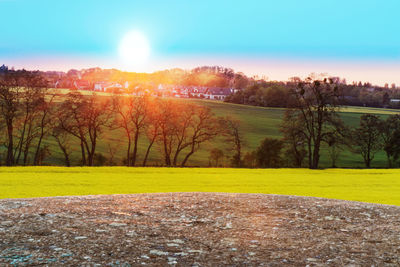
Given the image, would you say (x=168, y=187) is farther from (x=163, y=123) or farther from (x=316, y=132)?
(x=163, y=123)

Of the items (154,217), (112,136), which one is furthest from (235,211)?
(112,136)

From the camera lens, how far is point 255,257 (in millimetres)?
7500

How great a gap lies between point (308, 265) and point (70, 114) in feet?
137

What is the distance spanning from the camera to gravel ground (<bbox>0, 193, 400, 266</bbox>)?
743 cm

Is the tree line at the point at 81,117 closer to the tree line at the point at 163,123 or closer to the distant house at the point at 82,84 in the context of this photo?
the tree line at the point at 163,123

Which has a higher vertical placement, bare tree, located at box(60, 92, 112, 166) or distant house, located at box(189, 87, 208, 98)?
distant house, located at box(189, 87, 208, 98)

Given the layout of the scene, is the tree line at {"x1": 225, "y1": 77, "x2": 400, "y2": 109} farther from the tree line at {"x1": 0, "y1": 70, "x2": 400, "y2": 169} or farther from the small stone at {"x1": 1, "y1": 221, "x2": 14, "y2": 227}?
the small stone at {"x1": 1, "y1": 221, "x2": 14, "y2": 227}

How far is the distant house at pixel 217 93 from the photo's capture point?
85375mm

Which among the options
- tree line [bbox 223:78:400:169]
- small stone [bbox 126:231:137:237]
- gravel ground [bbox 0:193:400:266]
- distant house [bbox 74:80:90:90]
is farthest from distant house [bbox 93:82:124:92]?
small stone [bbox 126:231:137:237]

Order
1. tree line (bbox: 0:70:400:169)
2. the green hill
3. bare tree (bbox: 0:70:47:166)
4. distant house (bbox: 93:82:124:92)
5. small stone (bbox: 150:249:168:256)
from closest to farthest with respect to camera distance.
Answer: small stone (bbox: 150:249:168:256) < tree line (bbox: 0:70:400:169) < bare tree (bbox: 0:70:47:166) < distant house (bbox: 93:82:124:92) < the green hill

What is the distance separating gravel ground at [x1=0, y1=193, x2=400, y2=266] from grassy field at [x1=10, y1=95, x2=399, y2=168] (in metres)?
40.4

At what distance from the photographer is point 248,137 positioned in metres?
71.6

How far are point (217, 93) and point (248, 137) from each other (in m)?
18.5

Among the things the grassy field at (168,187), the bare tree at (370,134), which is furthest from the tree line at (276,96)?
the grassy field at (168,187)
